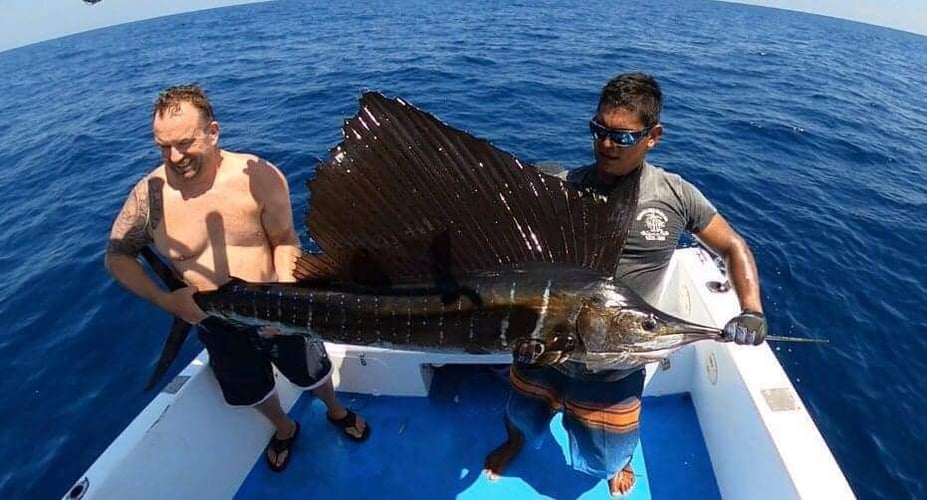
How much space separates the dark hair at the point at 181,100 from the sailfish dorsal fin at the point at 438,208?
2.27ft

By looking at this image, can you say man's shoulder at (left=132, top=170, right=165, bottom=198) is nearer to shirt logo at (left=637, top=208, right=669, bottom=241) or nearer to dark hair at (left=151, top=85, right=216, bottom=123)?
dark hair at (left=151, top=85, right=216, bottom=123)

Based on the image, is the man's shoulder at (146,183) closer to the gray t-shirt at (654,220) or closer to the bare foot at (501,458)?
the gray t-shirt at (654,220)

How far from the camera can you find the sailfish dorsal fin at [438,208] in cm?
158

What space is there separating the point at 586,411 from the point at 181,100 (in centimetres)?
194

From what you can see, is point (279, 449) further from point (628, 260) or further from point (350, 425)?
point (628, 260)

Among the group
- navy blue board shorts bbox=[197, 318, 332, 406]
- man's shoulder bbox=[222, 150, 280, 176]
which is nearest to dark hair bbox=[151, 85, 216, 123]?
man's shoulder bbox=[222, 150, 280, 176]

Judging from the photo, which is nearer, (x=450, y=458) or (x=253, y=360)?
(x=253, y=360)

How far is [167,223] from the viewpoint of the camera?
7.03ft

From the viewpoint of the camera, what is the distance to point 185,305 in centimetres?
192

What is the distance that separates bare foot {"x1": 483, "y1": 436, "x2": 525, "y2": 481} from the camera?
275cm

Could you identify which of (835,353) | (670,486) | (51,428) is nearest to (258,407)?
(670,486)

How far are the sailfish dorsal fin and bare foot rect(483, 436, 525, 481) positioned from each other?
1.47 m

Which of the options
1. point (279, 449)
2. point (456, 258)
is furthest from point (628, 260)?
point (279, 449)

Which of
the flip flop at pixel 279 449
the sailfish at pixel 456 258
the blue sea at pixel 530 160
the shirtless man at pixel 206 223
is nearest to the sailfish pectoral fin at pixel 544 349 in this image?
the sailfish at pixel 456 258
